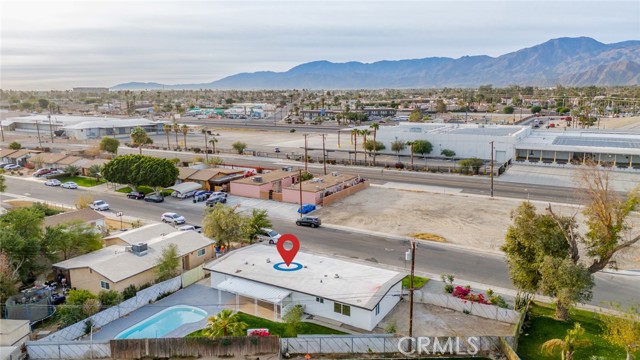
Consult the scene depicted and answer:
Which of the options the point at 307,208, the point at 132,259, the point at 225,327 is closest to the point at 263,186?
the point at 307,208

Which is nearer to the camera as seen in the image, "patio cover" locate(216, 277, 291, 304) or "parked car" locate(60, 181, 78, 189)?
"patio cover" locate(216, 277, 291, 304)

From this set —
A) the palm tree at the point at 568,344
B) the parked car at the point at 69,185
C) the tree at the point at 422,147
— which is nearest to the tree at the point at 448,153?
the tree at the point at 422,147

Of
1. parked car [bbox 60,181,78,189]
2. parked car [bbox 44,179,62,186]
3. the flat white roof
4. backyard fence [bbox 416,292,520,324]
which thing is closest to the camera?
backyard fence [bbox 416,292,520,324]

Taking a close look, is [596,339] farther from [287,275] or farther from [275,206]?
[275,206]

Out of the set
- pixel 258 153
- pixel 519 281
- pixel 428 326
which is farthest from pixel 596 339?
pixel 258 153

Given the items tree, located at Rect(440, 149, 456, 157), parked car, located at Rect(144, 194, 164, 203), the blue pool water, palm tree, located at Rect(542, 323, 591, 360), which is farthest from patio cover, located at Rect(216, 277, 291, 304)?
tree, located at Rect(440, 149, 456, 157)

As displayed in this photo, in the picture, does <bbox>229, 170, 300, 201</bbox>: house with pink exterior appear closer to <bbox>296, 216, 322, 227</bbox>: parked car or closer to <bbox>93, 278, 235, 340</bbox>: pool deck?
<bbox>296, 216, 322, 227</bbox>: parked car
